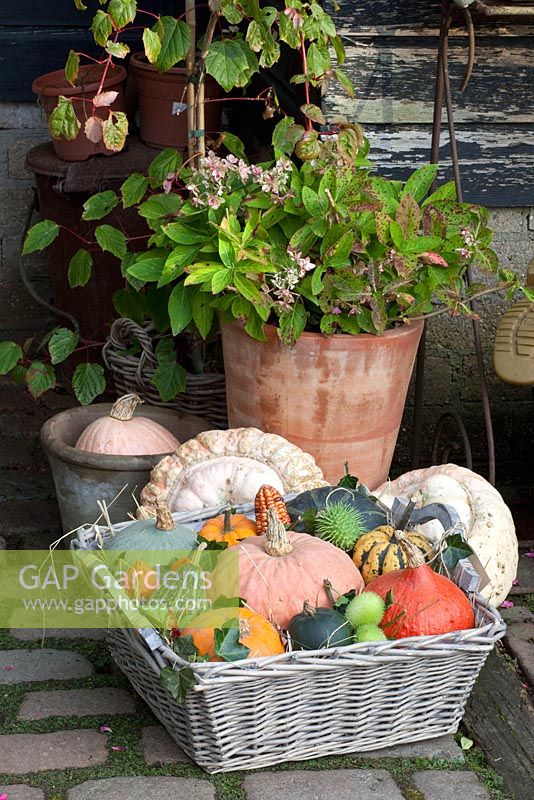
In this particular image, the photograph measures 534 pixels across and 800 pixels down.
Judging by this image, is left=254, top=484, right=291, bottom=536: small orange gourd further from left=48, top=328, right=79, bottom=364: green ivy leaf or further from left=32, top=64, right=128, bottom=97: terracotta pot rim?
left=32, top=64, right=128, bottom=97: terracotta pot rim

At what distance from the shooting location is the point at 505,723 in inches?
95.4

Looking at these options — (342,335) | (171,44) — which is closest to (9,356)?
(171,44)

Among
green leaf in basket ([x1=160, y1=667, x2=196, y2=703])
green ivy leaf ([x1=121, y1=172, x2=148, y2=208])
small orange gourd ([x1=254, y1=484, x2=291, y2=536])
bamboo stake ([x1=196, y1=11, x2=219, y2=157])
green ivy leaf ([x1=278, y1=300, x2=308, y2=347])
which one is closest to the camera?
green leaf in basket ([x1=160, y1=667, x2=196, y2=703])

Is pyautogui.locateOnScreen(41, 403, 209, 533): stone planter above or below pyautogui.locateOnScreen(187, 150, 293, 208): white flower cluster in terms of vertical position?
below

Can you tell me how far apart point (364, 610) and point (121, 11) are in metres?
1.72

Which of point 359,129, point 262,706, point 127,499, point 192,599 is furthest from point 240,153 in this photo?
point 262,706

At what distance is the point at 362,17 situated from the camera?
3.27 meters

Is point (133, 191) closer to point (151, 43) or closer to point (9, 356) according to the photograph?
point (151, 43)

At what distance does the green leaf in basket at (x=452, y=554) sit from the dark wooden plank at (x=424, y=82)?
5.13 ft

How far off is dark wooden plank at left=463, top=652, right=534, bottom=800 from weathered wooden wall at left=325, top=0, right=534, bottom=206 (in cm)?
164

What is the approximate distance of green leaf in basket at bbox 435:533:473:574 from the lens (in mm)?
2381

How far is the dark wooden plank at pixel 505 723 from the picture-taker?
225 cm

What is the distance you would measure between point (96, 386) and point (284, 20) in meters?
1.32

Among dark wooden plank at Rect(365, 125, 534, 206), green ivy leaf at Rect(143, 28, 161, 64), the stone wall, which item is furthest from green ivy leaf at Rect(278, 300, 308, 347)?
the stone wall
